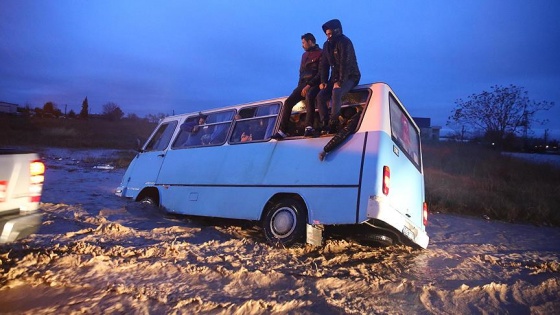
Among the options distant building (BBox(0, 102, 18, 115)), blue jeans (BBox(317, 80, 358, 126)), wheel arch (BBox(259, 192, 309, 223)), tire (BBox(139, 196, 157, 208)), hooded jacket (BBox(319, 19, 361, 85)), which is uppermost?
distant building (BBox(0, 102, 18, 115))

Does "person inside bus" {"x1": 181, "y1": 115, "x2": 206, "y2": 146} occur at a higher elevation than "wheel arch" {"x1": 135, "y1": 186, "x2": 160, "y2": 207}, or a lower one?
higher

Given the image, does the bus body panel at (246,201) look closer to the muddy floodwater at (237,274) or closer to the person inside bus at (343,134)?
the muddy floodwater at (237,274)

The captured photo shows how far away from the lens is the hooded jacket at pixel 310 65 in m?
5.89

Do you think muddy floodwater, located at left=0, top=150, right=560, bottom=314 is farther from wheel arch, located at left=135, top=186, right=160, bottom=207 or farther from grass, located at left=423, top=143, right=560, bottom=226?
grass, located at left=423, top=143, right=560, bottom=226

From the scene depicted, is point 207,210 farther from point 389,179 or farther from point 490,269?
point 490,269

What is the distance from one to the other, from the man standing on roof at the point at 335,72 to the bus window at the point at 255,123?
0.87 meters

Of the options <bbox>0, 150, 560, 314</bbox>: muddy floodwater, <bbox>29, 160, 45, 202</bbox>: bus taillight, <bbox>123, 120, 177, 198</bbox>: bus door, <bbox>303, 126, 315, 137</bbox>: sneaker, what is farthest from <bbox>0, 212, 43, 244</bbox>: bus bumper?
<bbox>123, 120, 177, 198</bbox>: bus door

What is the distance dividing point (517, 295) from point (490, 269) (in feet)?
3.79

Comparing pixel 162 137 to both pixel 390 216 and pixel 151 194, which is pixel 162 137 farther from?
pixel 390 216

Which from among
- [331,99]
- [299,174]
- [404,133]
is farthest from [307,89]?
[404,133]

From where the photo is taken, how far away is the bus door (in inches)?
308

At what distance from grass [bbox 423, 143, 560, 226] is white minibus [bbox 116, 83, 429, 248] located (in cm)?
680

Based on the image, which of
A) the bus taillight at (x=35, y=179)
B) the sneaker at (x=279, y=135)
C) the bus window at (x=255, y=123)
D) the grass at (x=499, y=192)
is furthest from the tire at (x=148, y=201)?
the grass at (x=499, y=192)

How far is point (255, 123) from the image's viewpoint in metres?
6.26
